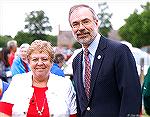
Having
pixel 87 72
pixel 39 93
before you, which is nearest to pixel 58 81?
pixel 39 93

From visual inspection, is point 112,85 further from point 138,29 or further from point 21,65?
point 138,29

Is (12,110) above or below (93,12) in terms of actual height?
below

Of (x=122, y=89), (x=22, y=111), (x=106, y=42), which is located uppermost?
(x=106, y=42)

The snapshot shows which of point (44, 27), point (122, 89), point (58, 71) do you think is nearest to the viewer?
point (122, 89)

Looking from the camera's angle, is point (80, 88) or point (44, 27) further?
point (44, 27)

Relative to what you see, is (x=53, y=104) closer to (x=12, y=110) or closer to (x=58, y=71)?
(x=12, y=110)

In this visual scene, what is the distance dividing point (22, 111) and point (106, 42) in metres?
0.97

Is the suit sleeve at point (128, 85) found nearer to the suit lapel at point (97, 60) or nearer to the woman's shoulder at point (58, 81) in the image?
the suit lapel at point (97, 60)

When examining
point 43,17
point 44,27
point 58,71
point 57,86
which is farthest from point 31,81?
point 44,27

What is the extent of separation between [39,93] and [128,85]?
0.85 meters

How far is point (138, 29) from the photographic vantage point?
255 ft

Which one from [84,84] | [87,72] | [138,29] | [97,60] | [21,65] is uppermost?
[138,29]

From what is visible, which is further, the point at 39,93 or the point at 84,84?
the point at 39,93

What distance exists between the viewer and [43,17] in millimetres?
11141
